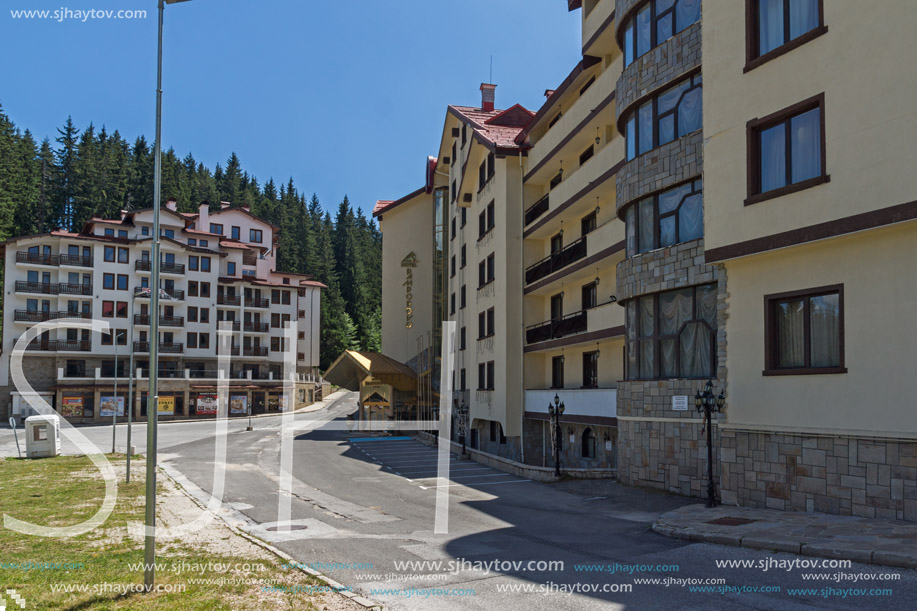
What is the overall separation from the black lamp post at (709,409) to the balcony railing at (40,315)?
7133cm

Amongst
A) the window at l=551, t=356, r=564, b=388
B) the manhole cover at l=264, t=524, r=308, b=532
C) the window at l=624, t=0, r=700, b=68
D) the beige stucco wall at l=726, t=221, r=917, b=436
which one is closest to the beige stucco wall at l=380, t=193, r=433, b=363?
the window at l=551, t=356, r=564, b=388

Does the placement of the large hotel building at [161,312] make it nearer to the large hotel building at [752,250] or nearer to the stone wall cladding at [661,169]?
the large hotel building at [752,250]

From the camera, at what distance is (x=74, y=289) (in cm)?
7400

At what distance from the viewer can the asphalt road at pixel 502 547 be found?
9500 mm

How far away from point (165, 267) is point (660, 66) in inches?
2728

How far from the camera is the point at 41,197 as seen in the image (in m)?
104

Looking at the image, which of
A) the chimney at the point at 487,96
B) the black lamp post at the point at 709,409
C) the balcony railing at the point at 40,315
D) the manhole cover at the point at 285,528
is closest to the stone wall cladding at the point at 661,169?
the black lamp post at the point at 709,409

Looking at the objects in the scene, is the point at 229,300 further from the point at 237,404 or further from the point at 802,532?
the point at 802,532

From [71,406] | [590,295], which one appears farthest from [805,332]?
[71,406]

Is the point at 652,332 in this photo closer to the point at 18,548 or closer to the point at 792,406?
the point at 792,406

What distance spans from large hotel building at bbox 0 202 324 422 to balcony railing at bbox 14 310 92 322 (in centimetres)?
10

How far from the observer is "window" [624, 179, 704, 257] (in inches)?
747

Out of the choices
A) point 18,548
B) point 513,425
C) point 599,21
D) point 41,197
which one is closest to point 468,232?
point 513,425

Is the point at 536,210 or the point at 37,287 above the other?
the point at 536,210
